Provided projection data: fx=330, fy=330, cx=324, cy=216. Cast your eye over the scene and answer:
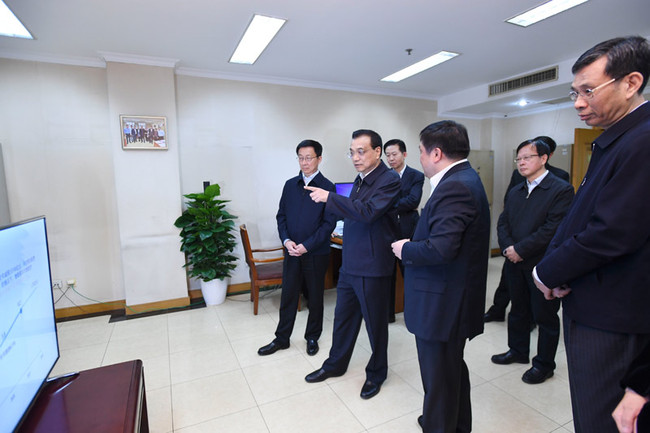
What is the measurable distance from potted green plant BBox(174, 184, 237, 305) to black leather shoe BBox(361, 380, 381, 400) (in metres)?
2.31

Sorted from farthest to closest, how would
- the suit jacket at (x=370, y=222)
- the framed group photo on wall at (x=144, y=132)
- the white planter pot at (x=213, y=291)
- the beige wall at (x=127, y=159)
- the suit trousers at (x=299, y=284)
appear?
1. the white planter pot at (x=213, y=291)
2. the framed group photo on wall at (x=144, y=132)
3. the beige wall at (x=127, y=159)
4. the suit trousers at (x=299, y=284)
5. the suit jacket at (x=370, y=222)

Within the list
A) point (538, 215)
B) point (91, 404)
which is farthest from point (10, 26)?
point (538, 215)

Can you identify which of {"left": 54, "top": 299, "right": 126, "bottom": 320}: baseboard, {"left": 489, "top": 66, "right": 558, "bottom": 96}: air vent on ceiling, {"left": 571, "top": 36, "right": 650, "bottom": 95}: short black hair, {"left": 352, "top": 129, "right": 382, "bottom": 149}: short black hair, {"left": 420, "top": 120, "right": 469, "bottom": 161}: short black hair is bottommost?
{"left": 54, "top": 299, "right": 126, "bottom": 320}: baseboard

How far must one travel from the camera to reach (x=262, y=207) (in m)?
4.55

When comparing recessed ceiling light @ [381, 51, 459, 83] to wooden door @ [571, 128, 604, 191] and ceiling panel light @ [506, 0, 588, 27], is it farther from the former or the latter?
wooden door @ [571, 128, 604, 191]

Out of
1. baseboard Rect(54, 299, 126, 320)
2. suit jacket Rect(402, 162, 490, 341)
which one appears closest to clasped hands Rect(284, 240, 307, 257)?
suit jacket Rect(402, 162, 490, 341)

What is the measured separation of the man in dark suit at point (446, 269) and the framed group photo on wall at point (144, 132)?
3.21 meters

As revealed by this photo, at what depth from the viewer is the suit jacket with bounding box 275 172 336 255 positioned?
8.79 feet

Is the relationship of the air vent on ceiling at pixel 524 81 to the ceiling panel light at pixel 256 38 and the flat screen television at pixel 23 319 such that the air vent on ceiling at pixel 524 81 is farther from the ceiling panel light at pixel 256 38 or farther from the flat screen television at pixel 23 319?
the flat screen television at pixel 23 319

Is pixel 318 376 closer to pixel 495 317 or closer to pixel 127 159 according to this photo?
pixel 495 317

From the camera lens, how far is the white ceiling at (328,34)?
262 centimetres

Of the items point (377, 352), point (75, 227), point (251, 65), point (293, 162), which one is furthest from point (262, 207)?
point (377, 352)

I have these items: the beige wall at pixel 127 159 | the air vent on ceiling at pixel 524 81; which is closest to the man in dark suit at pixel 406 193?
the beige wall at pixel 127 159

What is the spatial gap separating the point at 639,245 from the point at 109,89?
14.5ft
